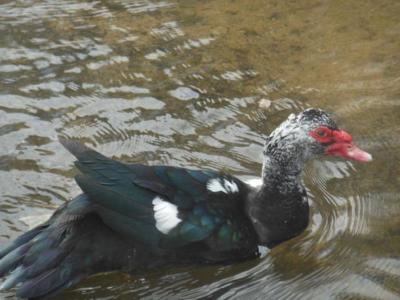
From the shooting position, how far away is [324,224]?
605cm

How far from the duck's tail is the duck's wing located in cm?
13

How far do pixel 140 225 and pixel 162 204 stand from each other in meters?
0.21

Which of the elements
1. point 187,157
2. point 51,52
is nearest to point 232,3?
point 51,52

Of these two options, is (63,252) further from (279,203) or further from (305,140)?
(305,140)

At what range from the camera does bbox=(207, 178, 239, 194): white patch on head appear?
5.66 metres

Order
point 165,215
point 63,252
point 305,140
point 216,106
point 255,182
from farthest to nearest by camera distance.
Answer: point 216,106, point 255,182, point 305,140, point 165,215, point 63,252

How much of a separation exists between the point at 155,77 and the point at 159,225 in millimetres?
2807

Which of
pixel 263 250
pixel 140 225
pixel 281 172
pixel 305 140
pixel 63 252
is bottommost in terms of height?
pixel 63 252

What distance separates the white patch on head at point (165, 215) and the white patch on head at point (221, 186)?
0.36m

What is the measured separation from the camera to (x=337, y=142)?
5914mm

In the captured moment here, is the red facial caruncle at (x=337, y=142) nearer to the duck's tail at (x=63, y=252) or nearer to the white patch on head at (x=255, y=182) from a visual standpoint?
the white patch on head at (x=255, y=182)

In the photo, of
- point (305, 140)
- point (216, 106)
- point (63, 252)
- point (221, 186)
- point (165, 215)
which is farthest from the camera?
point (216, 106)

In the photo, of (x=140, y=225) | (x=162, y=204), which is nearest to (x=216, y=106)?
(x=162, y=204)

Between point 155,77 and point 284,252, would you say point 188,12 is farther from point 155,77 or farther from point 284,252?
point 284,252
